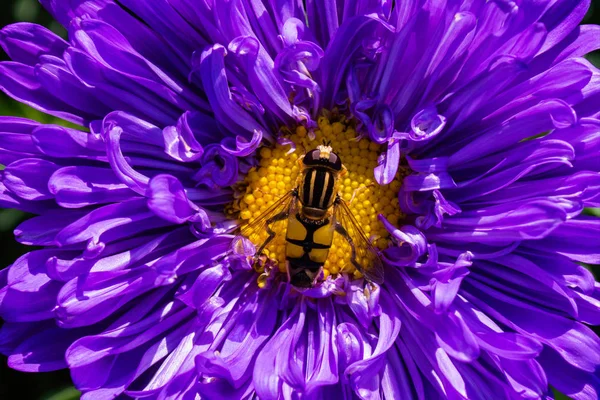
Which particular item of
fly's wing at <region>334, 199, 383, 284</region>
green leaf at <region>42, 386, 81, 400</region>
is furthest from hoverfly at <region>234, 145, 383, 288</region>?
green leaf at <region>42, 386, 81, 400</region>

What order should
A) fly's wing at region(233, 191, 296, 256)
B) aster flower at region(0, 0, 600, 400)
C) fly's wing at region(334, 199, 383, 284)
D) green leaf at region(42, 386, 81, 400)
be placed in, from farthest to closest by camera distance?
green leaf at region(42, 386, 81, 400), fly's wing at region(233, 191, 296, 256), fly's wing at region(334, 199, 383, 284), aster flower at region(0, 0, 600, 400)

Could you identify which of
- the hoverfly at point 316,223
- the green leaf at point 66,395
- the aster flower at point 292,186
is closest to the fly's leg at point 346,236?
the hoverfly at point 316,223

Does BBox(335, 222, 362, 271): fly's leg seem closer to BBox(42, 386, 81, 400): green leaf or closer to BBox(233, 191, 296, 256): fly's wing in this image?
BBox(233, 191, 296, 256): fly's wing

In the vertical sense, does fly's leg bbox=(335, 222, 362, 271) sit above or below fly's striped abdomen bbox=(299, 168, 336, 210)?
below

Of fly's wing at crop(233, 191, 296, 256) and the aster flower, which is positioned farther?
fly's wing at crop(233, 191, 296, 256)

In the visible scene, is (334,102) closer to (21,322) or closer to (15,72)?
(15,72)

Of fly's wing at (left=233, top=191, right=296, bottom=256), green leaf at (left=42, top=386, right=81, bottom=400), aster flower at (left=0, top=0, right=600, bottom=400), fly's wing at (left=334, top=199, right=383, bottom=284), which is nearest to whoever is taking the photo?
aster flower at (left=0, top=0, right=600, bottom=400)

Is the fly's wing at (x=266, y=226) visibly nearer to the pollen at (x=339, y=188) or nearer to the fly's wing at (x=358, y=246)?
the pollen at (x=339, y=188)

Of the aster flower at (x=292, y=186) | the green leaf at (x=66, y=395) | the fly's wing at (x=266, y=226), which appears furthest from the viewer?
the green leaf at (x=66, y=395)
